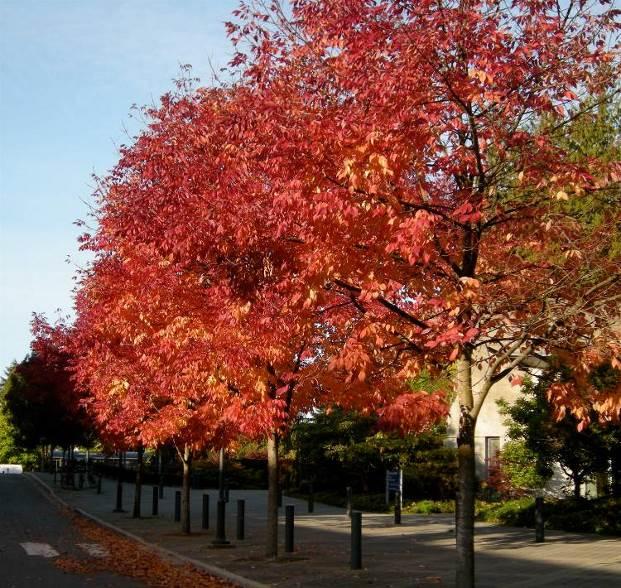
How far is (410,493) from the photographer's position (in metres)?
30.0

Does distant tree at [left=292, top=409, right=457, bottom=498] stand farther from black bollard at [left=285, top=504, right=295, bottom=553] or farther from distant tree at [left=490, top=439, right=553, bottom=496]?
black bollard at [left=285, top=504, right=295, bottom=553]

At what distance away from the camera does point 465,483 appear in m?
9.27

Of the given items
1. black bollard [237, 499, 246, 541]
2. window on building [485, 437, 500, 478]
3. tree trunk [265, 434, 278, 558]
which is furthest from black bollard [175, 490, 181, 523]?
window on building [485, 437, 500, 478]

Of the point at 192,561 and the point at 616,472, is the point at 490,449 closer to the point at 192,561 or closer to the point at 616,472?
the point at 616,472

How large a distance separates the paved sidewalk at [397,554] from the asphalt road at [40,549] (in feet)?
5.80

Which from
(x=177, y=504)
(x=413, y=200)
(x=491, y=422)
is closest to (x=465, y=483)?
(x=413, y=200)

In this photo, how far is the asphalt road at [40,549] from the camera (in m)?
12.9

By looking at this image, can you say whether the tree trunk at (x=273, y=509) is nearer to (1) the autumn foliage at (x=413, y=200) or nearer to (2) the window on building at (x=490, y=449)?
(1) the autumn foliage at (x=413, y=200)

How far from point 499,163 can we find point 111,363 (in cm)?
1293

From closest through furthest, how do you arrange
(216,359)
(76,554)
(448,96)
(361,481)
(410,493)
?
(448,96), (216,359), (76,554), (410,493), (361,481)

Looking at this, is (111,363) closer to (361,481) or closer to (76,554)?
(76,554)

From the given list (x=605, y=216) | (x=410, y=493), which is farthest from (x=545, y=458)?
(x=605, y=216)

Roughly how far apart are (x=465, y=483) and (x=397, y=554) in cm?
688

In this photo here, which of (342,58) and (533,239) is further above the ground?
(342,58)
